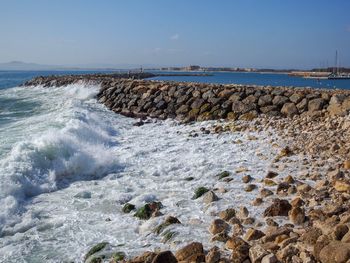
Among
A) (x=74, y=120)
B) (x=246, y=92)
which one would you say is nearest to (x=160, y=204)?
(x=74, y=120)

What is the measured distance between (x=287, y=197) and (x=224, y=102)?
8232mm

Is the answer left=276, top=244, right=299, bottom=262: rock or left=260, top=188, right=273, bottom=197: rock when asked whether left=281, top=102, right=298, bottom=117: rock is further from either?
left=276, top=244, right=299, bottom=262: rock

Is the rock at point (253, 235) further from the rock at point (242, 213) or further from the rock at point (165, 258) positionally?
the rock at point (165, 258)

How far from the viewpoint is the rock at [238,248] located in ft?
11.9

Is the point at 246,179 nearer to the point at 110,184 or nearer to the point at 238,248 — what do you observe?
the point at 238,248

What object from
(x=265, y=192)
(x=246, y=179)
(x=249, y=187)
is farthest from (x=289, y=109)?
(x=265, y=192)

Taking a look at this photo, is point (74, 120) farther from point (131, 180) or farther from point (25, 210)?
point (25, 210)

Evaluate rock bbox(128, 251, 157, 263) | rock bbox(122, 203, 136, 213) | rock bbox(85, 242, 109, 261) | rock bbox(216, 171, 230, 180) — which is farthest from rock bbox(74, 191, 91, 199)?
rock bbox(128, 251, 157, 263)

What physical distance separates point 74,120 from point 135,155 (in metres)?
4.12

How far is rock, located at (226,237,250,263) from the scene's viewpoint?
11.9 feet

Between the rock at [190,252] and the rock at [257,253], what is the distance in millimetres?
488

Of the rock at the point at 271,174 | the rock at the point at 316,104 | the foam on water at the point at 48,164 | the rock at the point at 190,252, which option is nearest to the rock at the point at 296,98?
the rock at the point at 316,104

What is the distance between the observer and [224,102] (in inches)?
517

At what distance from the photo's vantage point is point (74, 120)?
12.4 metres
